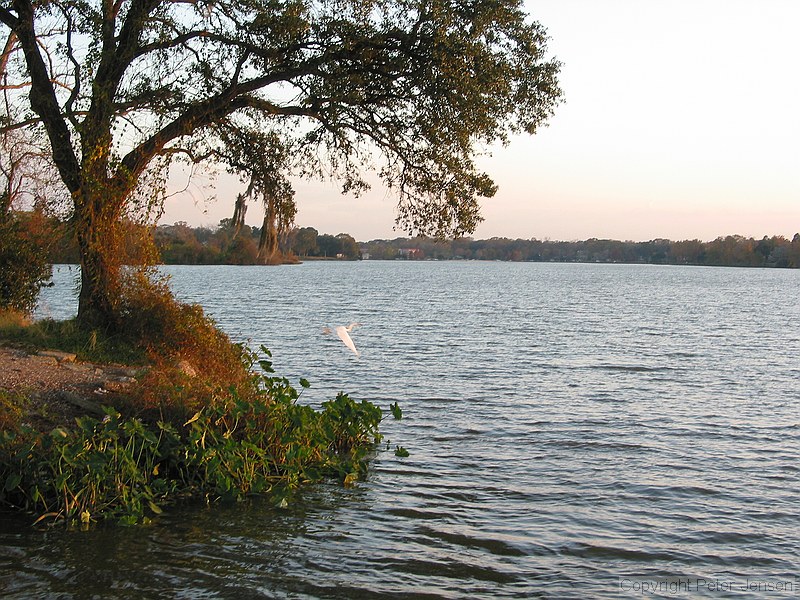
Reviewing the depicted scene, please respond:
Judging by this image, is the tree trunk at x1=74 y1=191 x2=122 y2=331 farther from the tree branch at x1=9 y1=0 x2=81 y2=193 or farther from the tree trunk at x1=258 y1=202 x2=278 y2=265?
the tree trunk at x1=258 y1=202 x2=278 y2=265

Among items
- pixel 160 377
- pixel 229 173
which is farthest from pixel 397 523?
pixel 229 173

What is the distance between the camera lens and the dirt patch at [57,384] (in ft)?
36.7

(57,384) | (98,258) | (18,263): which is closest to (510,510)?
(57,384)

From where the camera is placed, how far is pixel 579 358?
2731cm

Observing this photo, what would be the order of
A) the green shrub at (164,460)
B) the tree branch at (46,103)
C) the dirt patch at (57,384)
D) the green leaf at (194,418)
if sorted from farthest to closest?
the tree branch at (46,103)
the dirt patch at (57,384)
the green leaf at (194,418)
the green shrub at (164,460)

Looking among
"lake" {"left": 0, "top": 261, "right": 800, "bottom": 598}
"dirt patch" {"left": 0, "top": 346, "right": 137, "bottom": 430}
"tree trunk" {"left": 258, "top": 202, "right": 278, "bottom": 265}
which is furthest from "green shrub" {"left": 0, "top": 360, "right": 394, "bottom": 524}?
"tree trunk" {"left": 258, "top": 202, "right": 278, "bottom": 265}

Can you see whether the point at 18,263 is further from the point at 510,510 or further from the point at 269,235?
the point at 510,510

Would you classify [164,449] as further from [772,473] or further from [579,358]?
[579,358]

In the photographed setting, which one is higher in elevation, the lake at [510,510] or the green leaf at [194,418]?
the green leaf at [194,418]

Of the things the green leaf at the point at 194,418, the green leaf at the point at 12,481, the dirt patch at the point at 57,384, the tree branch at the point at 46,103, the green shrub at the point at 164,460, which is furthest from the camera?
the tree branch at the point at 46,103

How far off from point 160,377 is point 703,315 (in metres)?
44.6

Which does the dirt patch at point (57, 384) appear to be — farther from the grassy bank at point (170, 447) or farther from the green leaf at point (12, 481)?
the green leaf at point (12, 481)

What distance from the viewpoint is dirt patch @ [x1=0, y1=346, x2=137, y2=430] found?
1119 centimetres

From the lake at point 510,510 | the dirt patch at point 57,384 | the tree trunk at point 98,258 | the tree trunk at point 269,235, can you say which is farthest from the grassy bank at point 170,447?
the tree trunk at point 269,235
